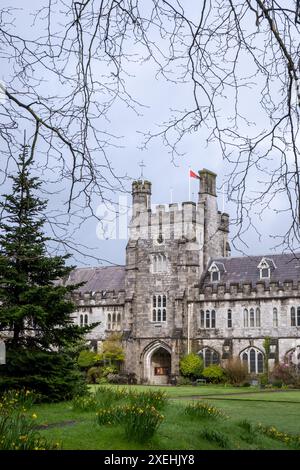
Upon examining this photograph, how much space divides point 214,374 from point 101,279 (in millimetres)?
14926

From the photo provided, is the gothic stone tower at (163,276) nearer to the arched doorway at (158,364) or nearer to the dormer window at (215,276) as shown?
the arched doorway at (158,364)

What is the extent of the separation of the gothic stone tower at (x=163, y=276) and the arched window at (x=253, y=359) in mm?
4254

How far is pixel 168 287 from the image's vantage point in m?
47.7

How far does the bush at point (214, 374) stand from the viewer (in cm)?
4272

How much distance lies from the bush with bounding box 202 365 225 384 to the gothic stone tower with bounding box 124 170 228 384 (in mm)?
2807

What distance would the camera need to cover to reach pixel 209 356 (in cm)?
4575

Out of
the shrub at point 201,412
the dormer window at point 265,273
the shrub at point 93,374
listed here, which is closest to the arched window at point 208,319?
the dormer window at point 265,273

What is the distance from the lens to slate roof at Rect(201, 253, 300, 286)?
45.2 m

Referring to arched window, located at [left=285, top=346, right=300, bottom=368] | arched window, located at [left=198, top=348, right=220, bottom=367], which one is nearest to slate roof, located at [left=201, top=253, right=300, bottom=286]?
arched window, located at [left=285, top=346, right=300, bottom=368]

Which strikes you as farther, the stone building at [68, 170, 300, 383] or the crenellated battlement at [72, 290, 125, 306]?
the crenellated battlement at [72, 290, 125, 306]

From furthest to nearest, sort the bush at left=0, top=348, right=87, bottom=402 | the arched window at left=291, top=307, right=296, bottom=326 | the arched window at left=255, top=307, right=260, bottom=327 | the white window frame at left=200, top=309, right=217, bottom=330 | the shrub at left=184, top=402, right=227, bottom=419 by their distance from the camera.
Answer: the white window frame at left=200, top=309, right=217, bottom=330
the arched window at left=255, top=307, right=260, bottom=327
the arched window at left=291, top=307, right=296, bottom=326
the bush at left=0, top=348, right=87, bottom=402
the shrub at left=184, top=402, right=227, bottom=419

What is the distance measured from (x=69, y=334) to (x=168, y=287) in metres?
28.4

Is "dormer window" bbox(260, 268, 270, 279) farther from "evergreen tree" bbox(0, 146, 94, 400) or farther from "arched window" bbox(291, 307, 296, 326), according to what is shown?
"evergreen tree" bbox(0, 146, 94, 400)

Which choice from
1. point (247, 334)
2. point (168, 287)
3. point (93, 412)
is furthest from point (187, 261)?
point (93, 412)
